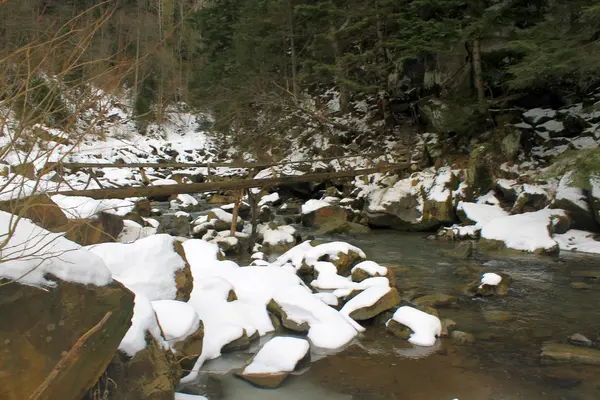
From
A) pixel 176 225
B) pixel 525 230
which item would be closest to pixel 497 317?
pixel 525 230

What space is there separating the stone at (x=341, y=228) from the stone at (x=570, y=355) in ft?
23.8

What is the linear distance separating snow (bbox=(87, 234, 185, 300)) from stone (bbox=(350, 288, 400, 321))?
6.93ft

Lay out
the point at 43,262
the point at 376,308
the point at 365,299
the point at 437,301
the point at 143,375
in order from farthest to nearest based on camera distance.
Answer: the point at 437,301
the point at 365,299
the point at 376,308
the point at 143,375
the point at 43,262

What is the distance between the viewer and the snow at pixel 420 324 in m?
4.68

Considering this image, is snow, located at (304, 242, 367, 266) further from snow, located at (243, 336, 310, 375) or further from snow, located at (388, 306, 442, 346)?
snow, located at (243, 336, 310, 375)

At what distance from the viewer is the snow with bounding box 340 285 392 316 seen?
5.33m

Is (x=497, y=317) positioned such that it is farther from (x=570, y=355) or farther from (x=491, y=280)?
(x=570, y=355)

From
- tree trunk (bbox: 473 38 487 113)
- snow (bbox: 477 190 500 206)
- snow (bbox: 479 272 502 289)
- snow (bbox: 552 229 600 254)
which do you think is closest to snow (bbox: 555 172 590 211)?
snow (bbox: 552 229 600 254)

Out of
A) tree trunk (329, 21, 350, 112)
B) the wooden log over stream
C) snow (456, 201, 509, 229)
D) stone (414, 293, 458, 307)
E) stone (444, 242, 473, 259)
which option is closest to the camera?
stone (414, 293, 458, 307)

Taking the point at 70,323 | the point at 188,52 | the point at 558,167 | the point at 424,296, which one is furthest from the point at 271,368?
the point at 188,52

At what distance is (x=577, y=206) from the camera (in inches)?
362

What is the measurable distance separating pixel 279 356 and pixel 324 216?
854cm

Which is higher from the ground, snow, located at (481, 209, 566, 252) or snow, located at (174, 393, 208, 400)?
snow, located at (481, 209, 566, 252)

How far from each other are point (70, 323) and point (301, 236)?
8380 mm
